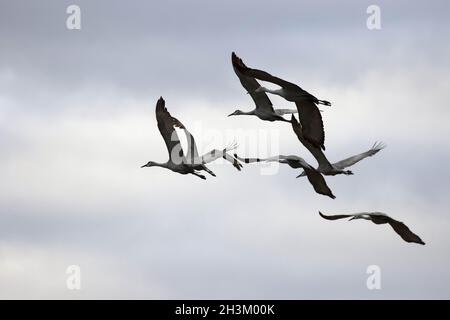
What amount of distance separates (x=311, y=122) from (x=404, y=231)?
543cm

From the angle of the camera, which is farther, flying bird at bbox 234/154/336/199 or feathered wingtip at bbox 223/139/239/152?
feathered wingtip at bbox 223/139/239/152

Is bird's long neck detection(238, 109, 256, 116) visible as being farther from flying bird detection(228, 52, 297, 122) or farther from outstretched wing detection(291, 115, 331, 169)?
outstretched wing detection(291, 115, 331, 169)

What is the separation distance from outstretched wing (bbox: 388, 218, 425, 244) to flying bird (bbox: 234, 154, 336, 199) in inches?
124

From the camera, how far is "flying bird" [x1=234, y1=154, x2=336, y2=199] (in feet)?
185

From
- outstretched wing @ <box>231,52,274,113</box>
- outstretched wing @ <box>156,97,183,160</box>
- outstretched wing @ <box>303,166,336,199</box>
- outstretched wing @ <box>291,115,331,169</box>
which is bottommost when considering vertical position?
outstretched wing @ <box>303,166,336,199</box>

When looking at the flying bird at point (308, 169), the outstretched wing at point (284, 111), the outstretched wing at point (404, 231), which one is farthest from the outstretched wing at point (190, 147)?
the outstretched wing at point (404, 231)

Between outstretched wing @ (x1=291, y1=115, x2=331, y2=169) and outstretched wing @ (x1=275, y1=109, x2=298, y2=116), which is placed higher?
outstretched wing @ (x1=275, y1=109, x2=298, y2=116)

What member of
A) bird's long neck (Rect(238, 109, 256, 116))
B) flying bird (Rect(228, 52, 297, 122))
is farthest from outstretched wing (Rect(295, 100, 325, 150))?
bird's long neck (Rect(238, 109, 256, 116))

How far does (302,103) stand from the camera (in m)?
52.8

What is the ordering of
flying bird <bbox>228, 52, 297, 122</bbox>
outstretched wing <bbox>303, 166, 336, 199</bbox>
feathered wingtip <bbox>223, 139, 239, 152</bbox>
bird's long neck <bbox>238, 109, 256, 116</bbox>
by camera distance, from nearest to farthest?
outstretched wing <bbox>303, 166, 336, 199</bbox>
feathered wingtip <bbox>223, 139, 239, 152</bbox>
flying bird <bbox>228, 52, 297, 122</bbox>
bird's long neck <bbox>238, 109, 256, 116</bbox>
